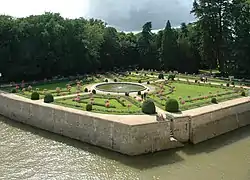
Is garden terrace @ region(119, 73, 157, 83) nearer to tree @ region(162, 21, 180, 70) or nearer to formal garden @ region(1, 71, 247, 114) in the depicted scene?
formal garden @ region(1, 71, 247, 114)

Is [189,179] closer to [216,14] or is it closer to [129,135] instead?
[129,135]

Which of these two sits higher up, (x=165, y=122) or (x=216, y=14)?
(x=216, y=14)

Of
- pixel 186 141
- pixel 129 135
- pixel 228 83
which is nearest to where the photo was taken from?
pixel 129 135

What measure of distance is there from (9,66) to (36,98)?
953 centimetres

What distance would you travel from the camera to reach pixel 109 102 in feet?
87.6

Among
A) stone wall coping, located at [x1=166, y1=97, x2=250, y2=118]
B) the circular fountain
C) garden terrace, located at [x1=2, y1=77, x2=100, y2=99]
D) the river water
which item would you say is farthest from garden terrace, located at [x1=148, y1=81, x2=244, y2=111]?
garden terrace, located at [x1=2, y1=77, x2=100, y2=99]

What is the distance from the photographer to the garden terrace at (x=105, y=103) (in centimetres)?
→ 2436

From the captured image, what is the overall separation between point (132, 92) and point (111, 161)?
37.2 feet

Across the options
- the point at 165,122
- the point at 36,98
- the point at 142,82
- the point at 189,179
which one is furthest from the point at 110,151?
the point at 142,82

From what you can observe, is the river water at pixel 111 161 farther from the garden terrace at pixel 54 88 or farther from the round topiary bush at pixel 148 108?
the garden terrace at pixel 54 88

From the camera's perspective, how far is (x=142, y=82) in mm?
36156

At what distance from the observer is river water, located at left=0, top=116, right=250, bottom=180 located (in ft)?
59.6

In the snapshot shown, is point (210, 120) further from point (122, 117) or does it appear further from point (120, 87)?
point (120, 87)

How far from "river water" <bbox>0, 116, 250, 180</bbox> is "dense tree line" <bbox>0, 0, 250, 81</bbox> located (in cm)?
1408
